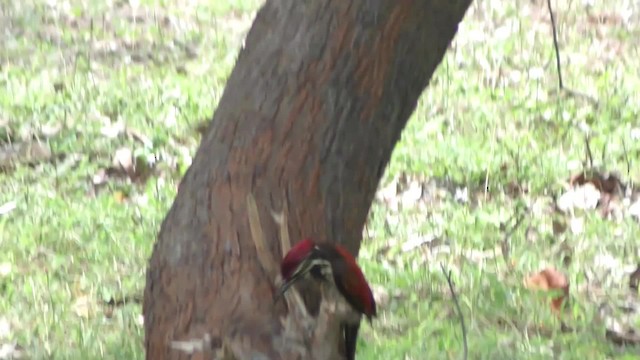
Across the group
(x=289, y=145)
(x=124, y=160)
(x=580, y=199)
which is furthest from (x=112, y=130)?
(x=289, y=145)

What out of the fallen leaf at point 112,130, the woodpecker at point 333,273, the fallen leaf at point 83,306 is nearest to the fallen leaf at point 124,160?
the fallen leaf at point 112,130

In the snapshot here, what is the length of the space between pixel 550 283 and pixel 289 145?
1584mm

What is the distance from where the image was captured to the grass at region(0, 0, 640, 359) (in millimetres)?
3250

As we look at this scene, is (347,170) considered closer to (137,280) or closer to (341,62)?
(341,62)

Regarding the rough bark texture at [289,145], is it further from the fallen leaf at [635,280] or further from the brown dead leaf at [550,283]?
the fallen leaf at [635,280]

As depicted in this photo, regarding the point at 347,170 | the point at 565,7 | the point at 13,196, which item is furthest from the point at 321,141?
the point at 565,7

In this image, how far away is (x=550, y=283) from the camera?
137 inches

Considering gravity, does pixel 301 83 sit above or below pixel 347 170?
above

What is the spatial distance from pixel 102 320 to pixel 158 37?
317cm

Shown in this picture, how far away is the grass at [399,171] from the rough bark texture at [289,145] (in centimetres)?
88

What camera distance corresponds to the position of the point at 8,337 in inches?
120

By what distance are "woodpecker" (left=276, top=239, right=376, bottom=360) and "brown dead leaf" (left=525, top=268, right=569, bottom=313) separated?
5.38 ft

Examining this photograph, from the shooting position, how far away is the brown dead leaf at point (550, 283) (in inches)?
136

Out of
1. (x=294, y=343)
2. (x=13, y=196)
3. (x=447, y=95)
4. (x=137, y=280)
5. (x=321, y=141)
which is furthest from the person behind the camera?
(x=447, y=95)
